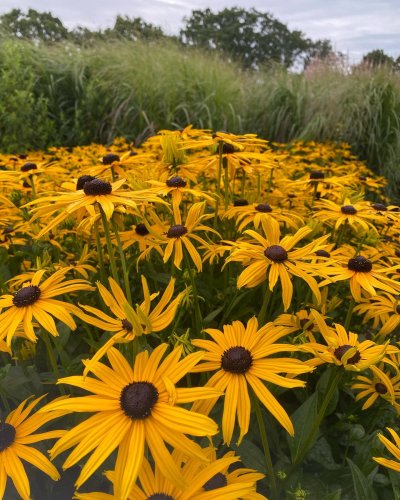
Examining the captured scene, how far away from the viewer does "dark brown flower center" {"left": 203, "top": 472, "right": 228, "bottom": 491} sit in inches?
33.8

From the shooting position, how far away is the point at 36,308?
3.38 ft

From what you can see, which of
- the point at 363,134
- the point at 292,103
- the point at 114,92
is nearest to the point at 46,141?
the point at 114,92

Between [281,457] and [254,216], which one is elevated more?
[254,216]

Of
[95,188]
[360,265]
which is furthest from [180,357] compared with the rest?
[360,265]

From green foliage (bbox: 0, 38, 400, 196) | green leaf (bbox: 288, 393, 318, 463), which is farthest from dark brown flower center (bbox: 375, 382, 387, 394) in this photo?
green foliage (bbox: 0, 38, 400, 196)

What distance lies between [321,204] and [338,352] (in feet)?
2.81

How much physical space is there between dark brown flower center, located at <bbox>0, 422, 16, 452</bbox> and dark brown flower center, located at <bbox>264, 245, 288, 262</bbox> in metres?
0.67

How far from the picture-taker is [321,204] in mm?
1771

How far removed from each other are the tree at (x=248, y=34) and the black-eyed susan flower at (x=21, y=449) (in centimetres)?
3006

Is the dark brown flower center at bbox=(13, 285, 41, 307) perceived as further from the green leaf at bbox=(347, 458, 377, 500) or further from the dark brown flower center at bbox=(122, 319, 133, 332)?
the green leaf at bbox=(347, 458, 377, 500)

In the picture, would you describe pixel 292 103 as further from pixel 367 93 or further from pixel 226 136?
pixel 226 136

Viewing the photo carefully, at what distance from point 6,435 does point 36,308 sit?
255 mm

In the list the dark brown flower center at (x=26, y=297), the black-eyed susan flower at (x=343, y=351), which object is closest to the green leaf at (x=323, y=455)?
the black-eyed susan flower at (x=343, y=351)

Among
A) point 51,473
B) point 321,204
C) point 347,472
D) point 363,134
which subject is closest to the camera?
point 51,473
